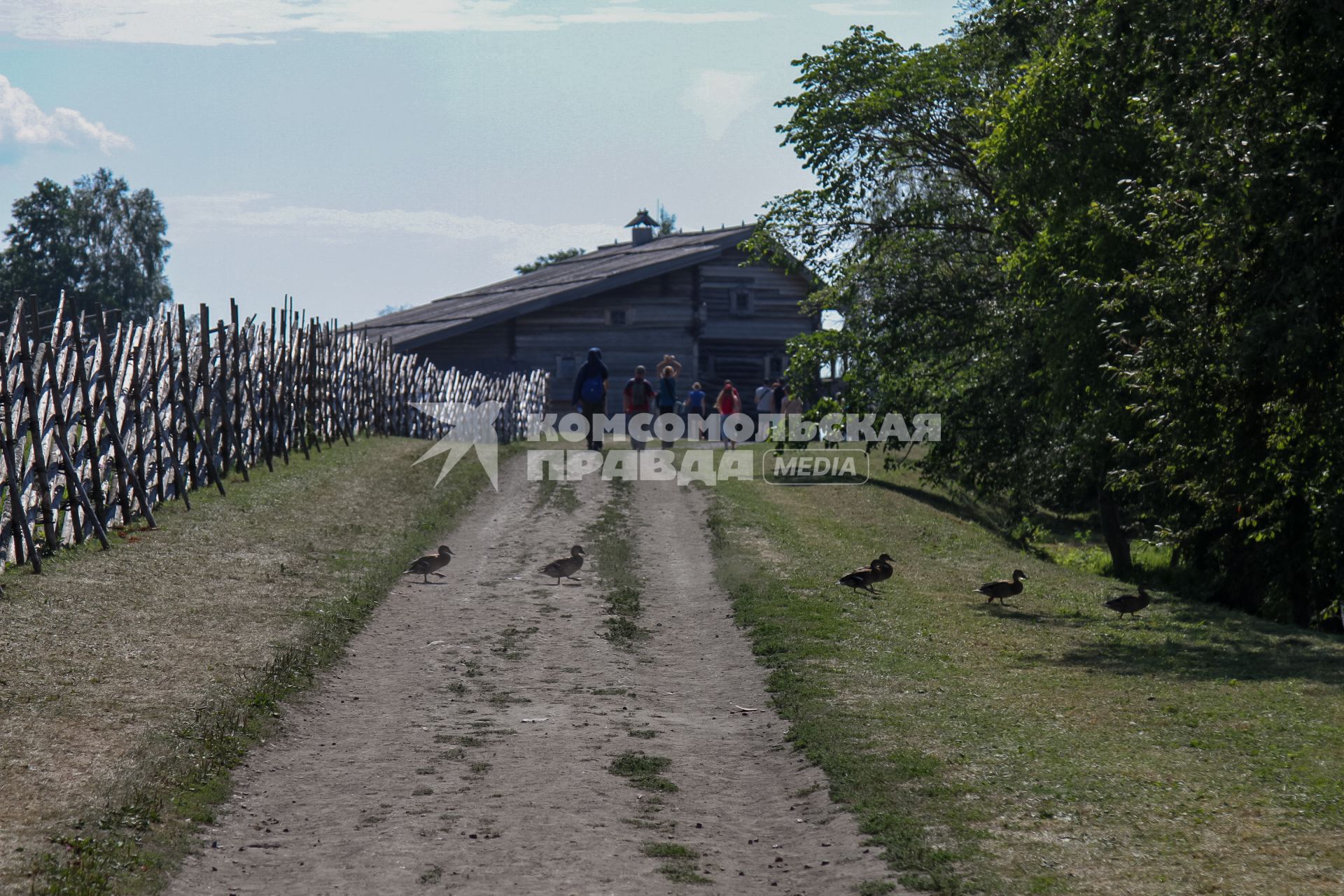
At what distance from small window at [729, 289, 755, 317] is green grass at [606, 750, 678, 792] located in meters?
40.8

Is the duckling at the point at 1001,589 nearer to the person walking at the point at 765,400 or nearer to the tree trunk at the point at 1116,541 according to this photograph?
the tree trunk at the point at 1116,541

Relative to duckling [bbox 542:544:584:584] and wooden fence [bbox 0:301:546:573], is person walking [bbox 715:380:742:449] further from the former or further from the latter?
duckling [bbox 542:544:584:584]

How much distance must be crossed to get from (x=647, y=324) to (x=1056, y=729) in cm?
3854

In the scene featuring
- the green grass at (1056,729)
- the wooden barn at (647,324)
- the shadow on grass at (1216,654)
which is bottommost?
the shadow on grass at (1216,654)

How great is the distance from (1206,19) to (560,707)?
368 inches

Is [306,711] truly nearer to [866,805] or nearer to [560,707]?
[560,707]

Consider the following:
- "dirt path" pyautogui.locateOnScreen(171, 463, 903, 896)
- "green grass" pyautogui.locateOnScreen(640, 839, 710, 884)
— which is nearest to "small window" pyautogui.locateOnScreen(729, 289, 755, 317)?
"dirt path" pyautogui.locateOnScreen(171, 463, 903, 896)

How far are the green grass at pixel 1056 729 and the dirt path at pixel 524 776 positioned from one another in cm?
43

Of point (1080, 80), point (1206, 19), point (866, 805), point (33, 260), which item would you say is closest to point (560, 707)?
point (866, 805)

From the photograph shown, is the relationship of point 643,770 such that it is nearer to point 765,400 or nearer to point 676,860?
A: point 676,860

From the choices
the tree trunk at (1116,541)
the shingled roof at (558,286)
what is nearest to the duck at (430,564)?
the tree trunk at (1116,541)

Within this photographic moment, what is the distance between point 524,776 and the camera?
822cm

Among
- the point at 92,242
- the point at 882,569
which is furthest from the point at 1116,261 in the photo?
the point at 92,242

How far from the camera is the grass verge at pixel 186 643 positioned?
6879 mm
